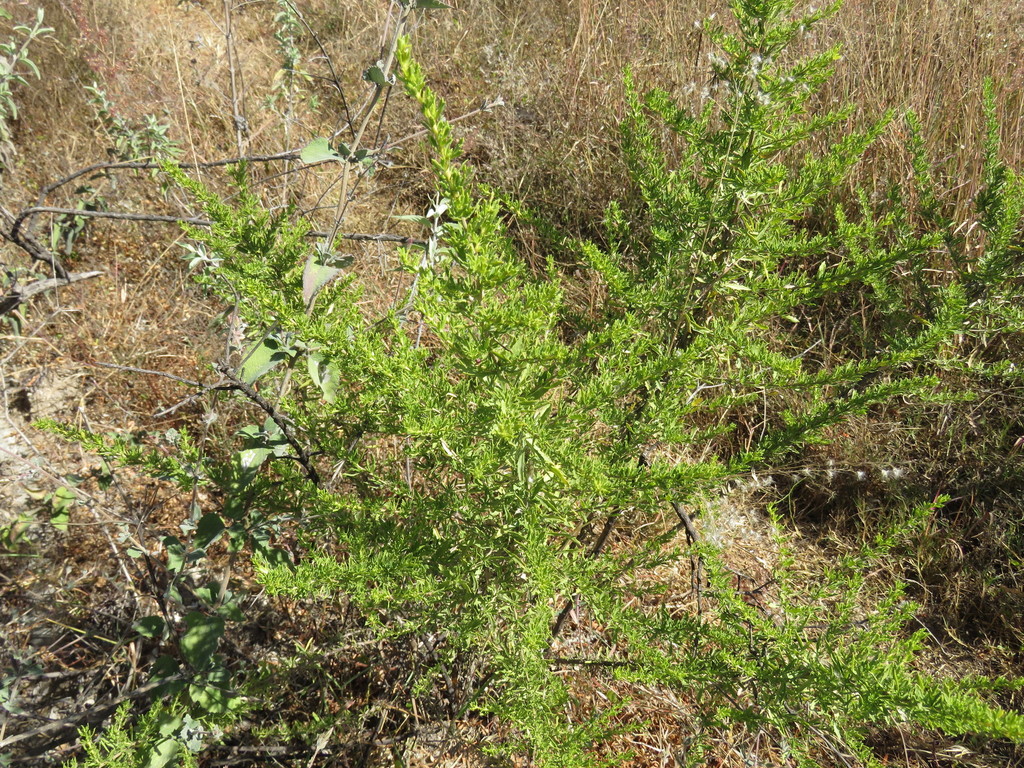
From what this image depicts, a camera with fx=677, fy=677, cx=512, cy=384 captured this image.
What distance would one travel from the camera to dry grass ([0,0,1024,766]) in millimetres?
1938

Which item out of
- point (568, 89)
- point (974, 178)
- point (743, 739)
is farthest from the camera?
point (568, 89)

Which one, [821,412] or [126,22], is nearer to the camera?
[821,412]

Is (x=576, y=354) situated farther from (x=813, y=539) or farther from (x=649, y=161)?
(x=813, y=539)

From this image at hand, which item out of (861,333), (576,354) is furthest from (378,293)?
(861,333)

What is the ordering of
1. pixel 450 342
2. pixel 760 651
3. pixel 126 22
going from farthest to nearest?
1. pixel 126 22
2. pixel 760 651
3. pixel 450 342

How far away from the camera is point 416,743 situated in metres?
1.80

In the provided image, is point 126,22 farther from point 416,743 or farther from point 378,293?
point 416,743

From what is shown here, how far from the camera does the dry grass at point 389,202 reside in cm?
194

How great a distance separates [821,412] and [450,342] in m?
0.71

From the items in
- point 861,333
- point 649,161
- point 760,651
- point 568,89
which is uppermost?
point 568,89

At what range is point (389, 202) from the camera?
343 cm

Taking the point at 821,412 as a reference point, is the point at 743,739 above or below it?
below

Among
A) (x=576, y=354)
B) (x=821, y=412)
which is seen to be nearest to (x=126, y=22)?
(x=576, y=354)

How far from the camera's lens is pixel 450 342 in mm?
1169
